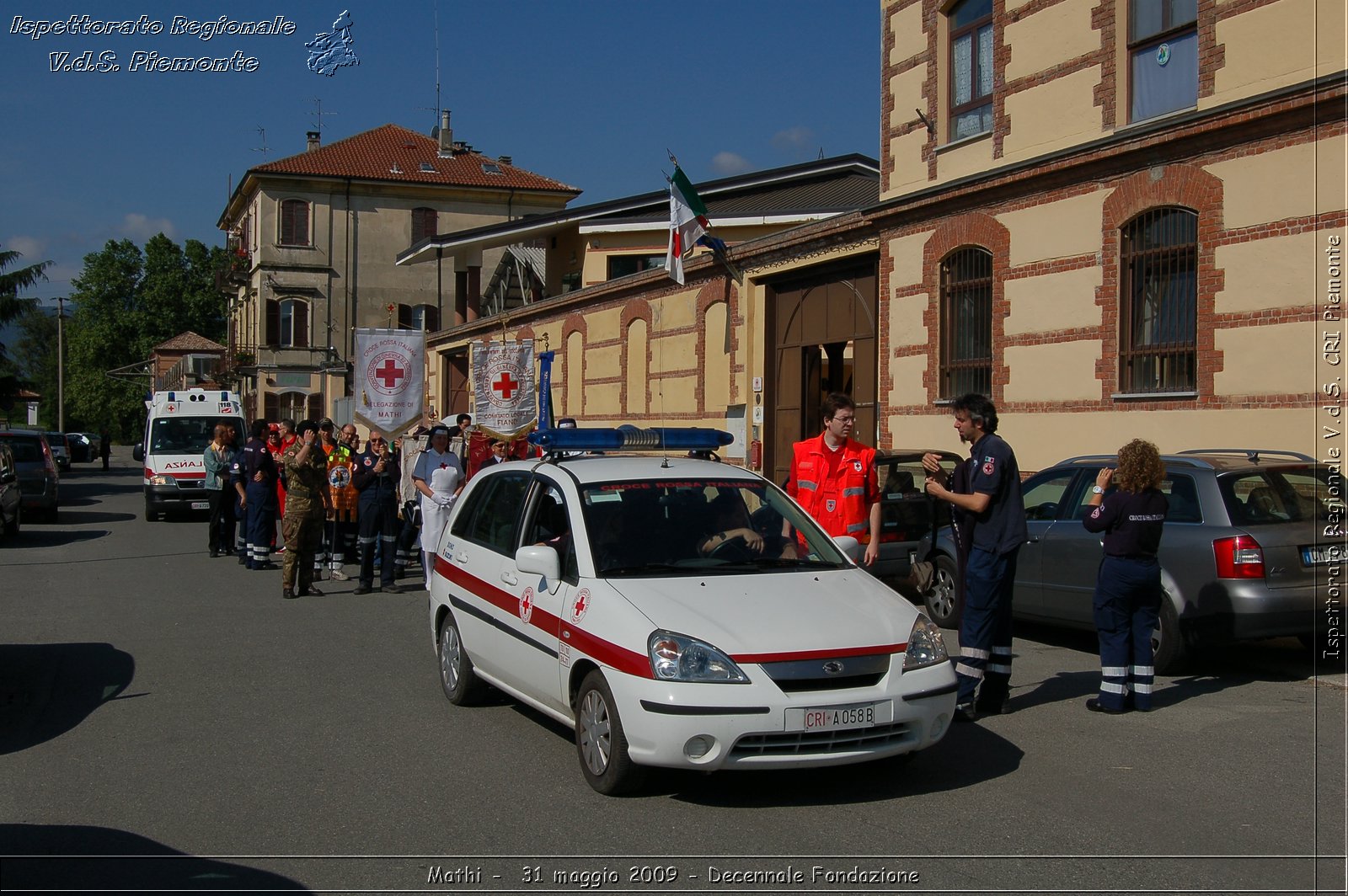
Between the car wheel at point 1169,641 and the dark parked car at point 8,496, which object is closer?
the car wheel at point 1169,641

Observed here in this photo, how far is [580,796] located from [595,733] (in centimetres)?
32

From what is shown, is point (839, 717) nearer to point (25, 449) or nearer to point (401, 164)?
point (25, 449)

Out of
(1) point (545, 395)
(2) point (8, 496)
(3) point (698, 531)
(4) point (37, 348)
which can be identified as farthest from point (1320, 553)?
(4) point (37, 348)

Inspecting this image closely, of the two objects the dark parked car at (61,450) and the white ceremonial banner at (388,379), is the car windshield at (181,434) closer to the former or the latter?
the white ceremonial banner at (388,379)

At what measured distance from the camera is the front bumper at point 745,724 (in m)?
5.57

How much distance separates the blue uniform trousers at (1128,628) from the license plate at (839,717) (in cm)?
282

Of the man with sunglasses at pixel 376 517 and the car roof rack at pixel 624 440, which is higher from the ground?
the car roof rack at pixel 624 440

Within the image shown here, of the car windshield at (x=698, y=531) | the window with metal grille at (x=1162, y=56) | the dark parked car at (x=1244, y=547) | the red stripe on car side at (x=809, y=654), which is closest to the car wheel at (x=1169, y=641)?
the dark parked car at (x=1244, y=547)

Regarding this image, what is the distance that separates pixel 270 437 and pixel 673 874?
637 inches

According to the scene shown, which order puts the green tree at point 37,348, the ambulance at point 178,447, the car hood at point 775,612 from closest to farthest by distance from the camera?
the car hood at point 775,612 < the ambulance at point 178,447 < the green tree at point 37,348

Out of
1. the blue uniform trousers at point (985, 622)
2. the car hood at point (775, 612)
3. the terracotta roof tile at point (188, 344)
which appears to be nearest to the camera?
the car hood at point (775, 612)

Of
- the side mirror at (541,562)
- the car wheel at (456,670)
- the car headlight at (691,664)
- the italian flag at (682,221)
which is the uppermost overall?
the italian flag at (682,221)

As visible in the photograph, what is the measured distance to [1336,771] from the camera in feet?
21.7

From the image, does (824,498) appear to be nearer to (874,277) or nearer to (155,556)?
(874,277)
